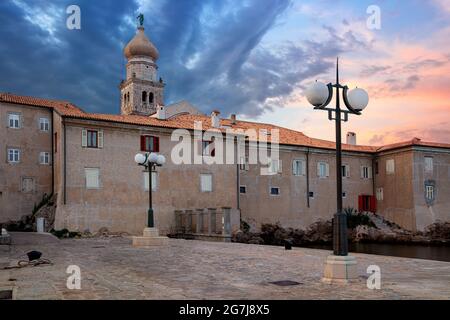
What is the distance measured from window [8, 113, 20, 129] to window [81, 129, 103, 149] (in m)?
6.82

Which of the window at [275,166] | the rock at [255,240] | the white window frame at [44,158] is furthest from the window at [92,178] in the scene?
the window at [275,166]

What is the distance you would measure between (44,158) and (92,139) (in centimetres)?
569

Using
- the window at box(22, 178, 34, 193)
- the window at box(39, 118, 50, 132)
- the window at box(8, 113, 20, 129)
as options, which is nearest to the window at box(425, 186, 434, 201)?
the window at box(39, 118, 50, 132)

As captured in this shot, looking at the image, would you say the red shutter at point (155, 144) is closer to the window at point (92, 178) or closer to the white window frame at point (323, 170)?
the window at point (92, 178)

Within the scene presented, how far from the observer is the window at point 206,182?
3988 cm

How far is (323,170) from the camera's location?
4903 cm

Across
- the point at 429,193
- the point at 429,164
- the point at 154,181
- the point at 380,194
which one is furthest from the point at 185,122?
the point at 429,193

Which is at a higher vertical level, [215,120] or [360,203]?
[215,120]

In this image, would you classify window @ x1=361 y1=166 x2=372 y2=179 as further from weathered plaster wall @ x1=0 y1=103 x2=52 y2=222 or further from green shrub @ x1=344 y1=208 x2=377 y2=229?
weathered plaster wall @ x1=0 y1=103 x2=52 y2=222

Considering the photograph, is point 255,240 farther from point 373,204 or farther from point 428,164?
point 428,164

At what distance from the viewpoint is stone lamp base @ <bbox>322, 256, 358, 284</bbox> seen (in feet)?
31.8

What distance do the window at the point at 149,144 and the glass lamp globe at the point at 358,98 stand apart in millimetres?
27595

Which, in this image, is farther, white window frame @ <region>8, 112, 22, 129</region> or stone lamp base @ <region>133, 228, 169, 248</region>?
white window frame @ <region>8, 112, 22, 129</region>
